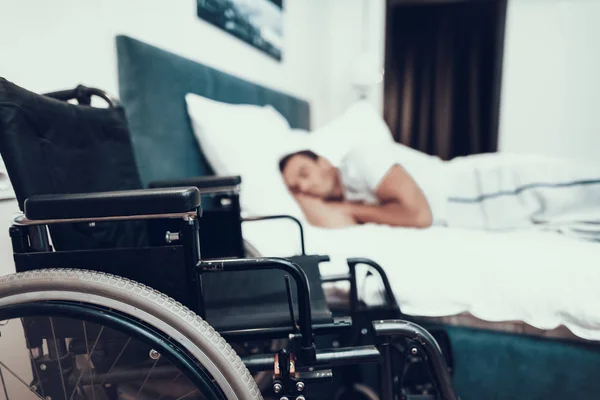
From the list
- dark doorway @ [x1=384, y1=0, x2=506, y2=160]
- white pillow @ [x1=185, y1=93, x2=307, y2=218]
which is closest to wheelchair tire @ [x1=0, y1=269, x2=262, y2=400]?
white pillow @ [x1=185, y1=93, x2=307, y2=218]

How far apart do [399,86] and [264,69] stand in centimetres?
176

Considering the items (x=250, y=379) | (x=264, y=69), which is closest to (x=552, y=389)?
(x=250, y=379)

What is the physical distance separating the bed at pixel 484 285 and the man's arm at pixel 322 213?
13 centimetres

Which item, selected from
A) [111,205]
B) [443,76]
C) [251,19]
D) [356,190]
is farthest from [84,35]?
[443,76]

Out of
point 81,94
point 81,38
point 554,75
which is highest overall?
point 554,75

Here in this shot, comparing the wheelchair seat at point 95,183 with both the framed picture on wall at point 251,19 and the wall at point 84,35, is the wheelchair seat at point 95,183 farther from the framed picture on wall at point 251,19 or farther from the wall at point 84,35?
the framed picture on wall at point 251,19

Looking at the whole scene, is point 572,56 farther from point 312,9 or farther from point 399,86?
point 312,9

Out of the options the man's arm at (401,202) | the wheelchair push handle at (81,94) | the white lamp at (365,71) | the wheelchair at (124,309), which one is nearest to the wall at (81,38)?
the wheelchair push handle at (81,94)

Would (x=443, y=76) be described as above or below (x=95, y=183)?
above

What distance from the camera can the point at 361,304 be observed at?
0.95m

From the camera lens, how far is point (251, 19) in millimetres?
2021

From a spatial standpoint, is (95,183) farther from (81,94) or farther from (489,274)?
(489,274)

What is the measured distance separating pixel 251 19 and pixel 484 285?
1.75 metres

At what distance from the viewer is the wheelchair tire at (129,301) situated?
54 centimetres
